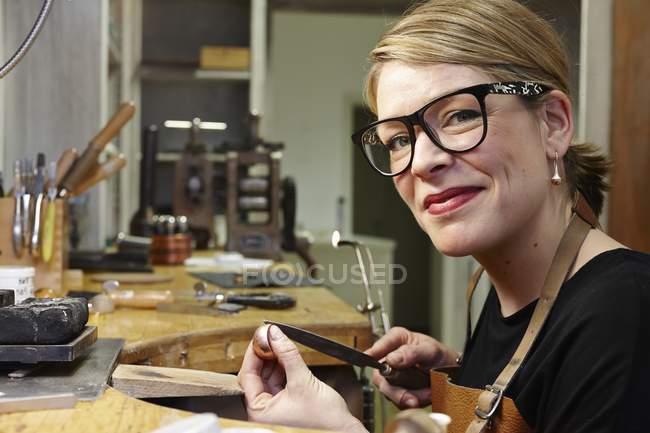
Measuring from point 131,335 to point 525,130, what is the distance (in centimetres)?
73

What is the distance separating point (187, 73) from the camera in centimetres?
441

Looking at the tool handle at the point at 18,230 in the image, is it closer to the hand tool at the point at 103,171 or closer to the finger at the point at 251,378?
the hand tool at the point at 103,171

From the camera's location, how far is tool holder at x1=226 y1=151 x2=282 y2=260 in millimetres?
3109

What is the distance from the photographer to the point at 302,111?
724 centimetres

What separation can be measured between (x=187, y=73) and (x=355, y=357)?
3543mm

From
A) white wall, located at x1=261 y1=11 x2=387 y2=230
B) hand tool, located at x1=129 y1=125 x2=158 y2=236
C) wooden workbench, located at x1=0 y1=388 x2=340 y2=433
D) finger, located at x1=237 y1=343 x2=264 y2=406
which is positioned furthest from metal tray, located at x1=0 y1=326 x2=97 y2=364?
white wall, located at x1=261 y1=11 x2=387 y2=230

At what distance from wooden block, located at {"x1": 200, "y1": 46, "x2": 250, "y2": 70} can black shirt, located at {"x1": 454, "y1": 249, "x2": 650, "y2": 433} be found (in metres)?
3.60

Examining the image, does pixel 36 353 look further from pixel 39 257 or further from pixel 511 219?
pixel 39 257

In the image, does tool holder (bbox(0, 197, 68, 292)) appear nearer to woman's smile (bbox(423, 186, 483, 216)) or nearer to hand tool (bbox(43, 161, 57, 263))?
hand tool (bbox(43, 161, 57, 263))

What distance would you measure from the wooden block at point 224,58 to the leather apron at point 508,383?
3.48m

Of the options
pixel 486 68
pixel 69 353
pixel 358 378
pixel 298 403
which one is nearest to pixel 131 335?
pixel 69 353

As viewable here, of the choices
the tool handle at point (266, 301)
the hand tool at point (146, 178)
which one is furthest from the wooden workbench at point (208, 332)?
the hand tool at point (146, 178)

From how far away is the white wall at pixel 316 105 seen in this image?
283 inches

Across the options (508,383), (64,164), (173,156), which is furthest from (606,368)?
(173,156)
